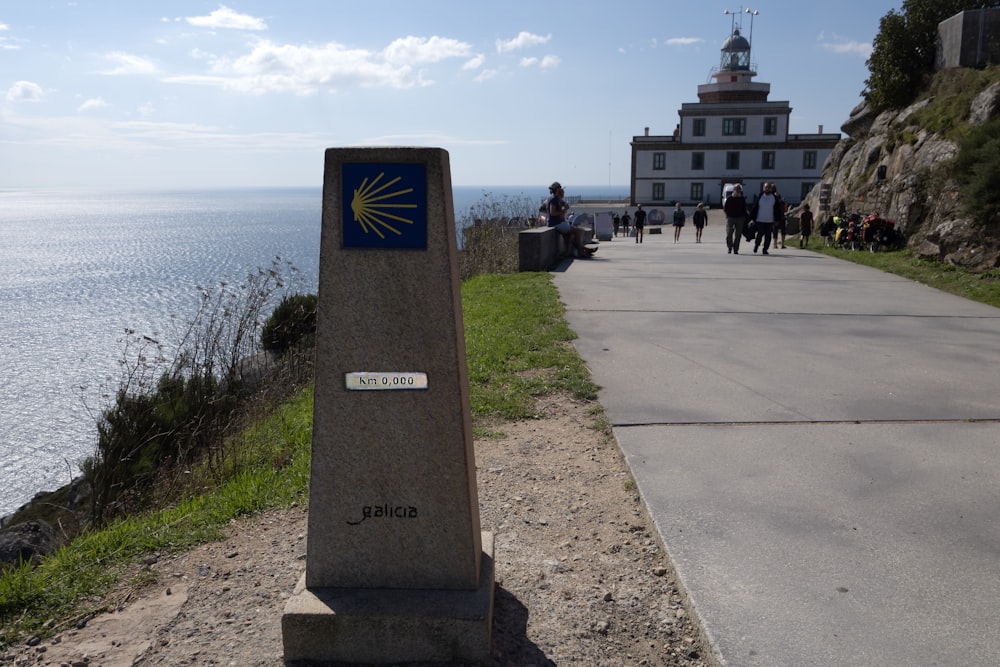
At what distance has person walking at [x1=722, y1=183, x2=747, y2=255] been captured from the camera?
1914cm

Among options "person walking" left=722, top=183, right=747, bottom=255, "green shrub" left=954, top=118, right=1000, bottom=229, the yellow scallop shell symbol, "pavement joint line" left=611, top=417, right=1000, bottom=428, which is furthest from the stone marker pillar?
"person walking" left=722, top=183, right=747, bottom=255

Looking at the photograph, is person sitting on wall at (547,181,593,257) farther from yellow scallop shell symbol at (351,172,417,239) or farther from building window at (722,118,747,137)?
building window at (722,118,747,137)

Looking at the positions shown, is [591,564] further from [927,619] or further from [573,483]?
[927,619]

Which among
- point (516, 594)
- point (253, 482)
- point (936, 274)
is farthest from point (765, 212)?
point (516, 594)

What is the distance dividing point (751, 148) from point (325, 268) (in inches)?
2614

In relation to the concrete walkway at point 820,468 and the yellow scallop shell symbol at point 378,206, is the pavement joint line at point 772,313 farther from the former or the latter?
the yellow scallop shell symbol at point 378,206

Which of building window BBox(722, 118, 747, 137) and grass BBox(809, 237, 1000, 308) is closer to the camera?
A: grass BBox(809, 237, 1000, 308)

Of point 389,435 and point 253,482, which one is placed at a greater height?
point 389,435

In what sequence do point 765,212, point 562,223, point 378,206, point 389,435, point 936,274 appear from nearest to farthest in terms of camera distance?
point 378,206, point 389,435, point 936,274, point 562,223, point 765,212

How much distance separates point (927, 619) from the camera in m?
2.95

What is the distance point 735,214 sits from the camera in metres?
19.3

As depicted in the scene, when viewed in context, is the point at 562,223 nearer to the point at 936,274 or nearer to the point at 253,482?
the point at 936,274

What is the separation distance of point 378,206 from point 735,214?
1792 cm

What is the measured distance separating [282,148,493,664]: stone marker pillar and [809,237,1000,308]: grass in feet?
34.4
